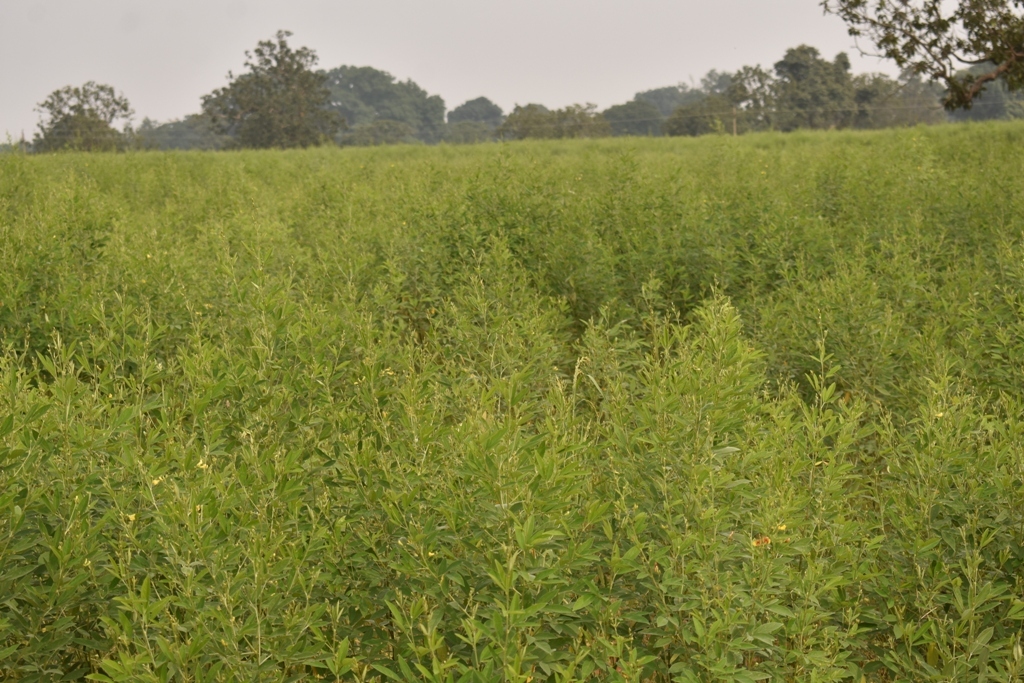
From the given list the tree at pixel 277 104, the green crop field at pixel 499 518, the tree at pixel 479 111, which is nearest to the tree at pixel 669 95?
the tree at pixel 479 111

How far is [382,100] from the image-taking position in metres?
77.2

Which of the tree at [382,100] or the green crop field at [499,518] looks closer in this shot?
the green crop field at [499,518]

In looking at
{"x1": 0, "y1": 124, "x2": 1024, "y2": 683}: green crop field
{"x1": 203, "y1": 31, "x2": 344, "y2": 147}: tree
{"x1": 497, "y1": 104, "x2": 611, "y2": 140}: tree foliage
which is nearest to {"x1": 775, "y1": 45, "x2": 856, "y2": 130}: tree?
{"x1": 497, "y1": 104, "x2": 611, "y2": 140}: tree foliage

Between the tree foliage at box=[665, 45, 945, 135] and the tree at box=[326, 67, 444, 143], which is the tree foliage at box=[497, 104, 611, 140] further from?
the tree at box=[326, 67, 444, 143]

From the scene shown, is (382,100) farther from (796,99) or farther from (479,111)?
(796,99)

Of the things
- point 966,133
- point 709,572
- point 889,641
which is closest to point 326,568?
point 709,572

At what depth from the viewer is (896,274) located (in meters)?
5.50

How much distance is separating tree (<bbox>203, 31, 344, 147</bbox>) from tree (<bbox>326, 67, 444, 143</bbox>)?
30658 mm

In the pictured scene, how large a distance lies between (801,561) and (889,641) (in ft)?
1.17

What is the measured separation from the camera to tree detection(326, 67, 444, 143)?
75.1 m

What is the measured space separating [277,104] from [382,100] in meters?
36.8

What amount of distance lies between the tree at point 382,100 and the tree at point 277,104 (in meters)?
30.7

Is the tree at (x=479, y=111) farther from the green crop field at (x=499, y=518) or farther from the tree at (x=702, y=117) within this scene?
the green crop field at (x=499, y=518)

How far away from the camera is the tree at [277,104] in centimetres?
4147
